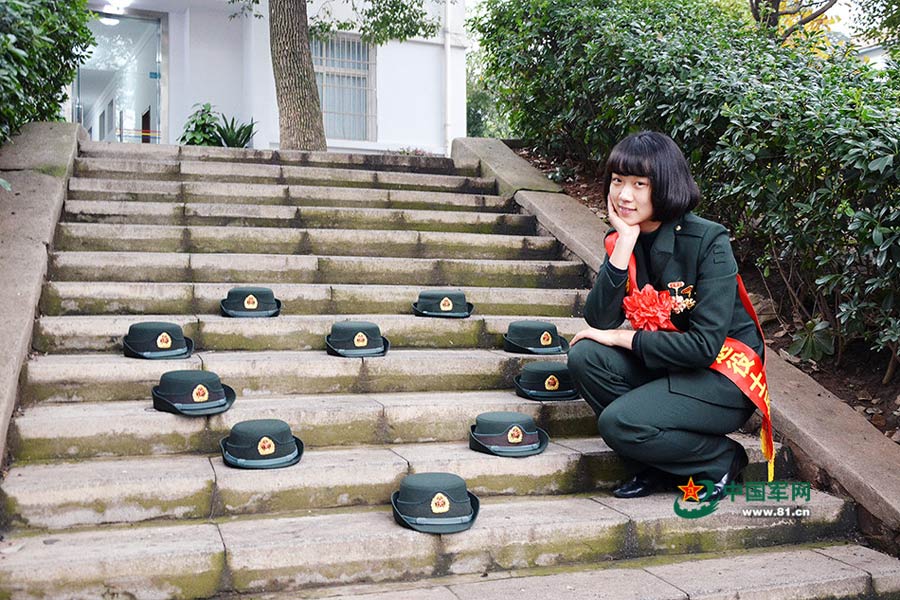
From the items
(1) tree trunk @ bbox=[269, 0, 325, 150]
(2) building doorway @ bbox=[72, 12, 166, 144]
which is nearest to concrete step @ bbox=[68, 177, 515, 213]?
(1) tree trunk @ bbox=[269, 0, 325, 150]

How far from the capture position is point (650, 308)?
3293mm

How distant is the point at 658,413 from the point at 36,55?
3.73m

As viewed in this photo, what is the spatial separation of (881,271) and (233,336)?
9.67 ft

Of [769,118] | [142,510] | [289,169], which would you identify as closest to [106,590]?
[142,510]

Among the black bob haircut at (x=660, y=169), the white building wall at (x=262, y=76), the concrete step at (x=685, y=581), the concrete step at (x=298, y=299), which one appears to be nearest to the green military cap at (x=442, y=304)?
the concrete step at (x=298, y=299)

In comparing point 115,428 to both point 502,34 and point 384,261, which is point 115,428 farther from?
point 502,34

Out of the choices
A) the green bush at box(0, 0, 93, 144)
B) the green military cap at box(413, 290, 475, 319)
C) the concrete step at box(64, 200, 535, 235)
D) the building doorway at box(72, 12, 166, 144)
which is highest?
the building doorway at box(72, 12, 166, 144)

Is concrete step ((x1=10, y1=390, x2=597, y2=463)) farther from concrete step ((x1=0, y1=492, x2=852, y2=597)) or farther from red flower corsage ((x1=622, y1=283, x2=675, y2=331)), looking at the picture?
red flower corsage ((x1=622, y1=283, x2=675, y2=331))

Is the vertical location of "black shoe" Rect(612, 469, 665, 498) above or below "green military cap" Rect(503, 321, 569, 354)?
below

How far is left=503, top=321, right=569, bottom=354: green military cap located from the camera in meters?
4.33

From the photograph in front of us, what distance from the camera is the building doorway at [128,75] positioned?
13664 mm

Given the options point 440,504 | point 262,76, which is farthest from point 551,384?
point 262,76

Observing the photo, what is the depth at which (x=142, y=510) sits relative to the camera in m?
2.99

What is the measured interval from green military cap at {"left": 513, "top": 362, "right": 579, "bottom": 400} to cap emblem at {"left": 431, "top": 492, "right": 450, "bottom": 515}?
1072 mm
